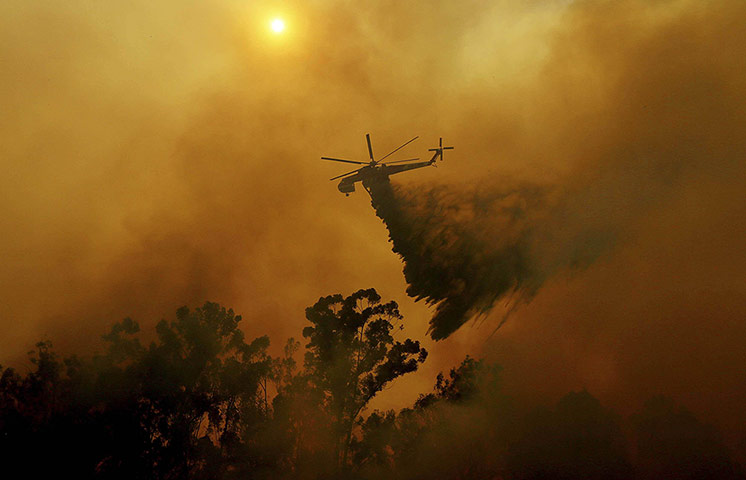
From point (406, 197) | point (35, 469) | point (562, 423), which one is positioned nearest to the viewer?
point (35, 469)

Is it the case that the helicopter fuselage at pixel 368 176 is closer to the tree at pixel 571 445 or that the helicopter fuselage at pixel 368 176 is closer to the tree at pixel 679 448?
the tree at pixel 571 445

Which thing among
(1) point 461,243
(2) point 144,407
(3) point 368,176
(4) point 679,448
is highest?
(3) point 368,176

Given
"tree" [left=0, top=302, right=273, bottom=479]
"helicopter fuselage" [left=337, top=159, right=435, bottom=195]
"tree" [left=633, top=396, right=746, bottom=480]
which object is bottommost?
"tree" [left=633, top=396, right=746, bottom=480]

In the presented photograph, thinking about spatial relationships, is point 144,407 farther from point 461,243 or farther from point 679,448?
point 679,448

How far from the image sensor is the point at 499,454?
194 feet

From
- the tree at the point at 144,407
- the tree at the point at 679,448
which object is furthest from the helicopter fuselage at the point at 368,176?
the tree at the point at 679,448

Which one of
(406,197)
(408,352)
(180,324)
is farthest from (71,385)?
(406,197)

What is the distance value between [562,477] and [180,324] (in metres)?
42.2

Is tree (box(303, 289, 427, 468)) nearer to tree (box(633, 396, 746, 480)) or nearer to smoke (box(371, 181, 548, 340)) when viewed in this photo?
smoke (box(371, 181, 548, 340))

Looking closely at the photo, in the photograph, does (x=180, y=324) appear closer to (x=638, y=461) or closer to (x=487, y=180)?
(x=487, y=180)

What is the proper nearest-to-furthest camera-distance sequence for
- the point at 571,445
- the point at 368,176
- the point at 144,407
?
the point at 144,407 → the point at 571,445 → the point at 368,176

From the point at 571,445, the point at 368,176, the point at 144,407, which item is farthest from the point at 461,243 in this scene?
the point at 144,407

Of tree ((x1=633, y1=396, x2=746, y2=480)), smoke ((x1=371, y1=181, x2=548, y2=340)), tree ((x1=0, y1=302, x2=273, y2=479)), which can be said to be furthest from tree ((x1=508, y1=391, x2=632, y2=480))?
tree ((x1=0, y1=302, x2=273, y2=479))

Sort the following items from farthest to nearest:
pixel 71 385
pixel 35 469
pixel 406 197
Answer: pixel 406 197, pixel 71 385, pixel 35 469
